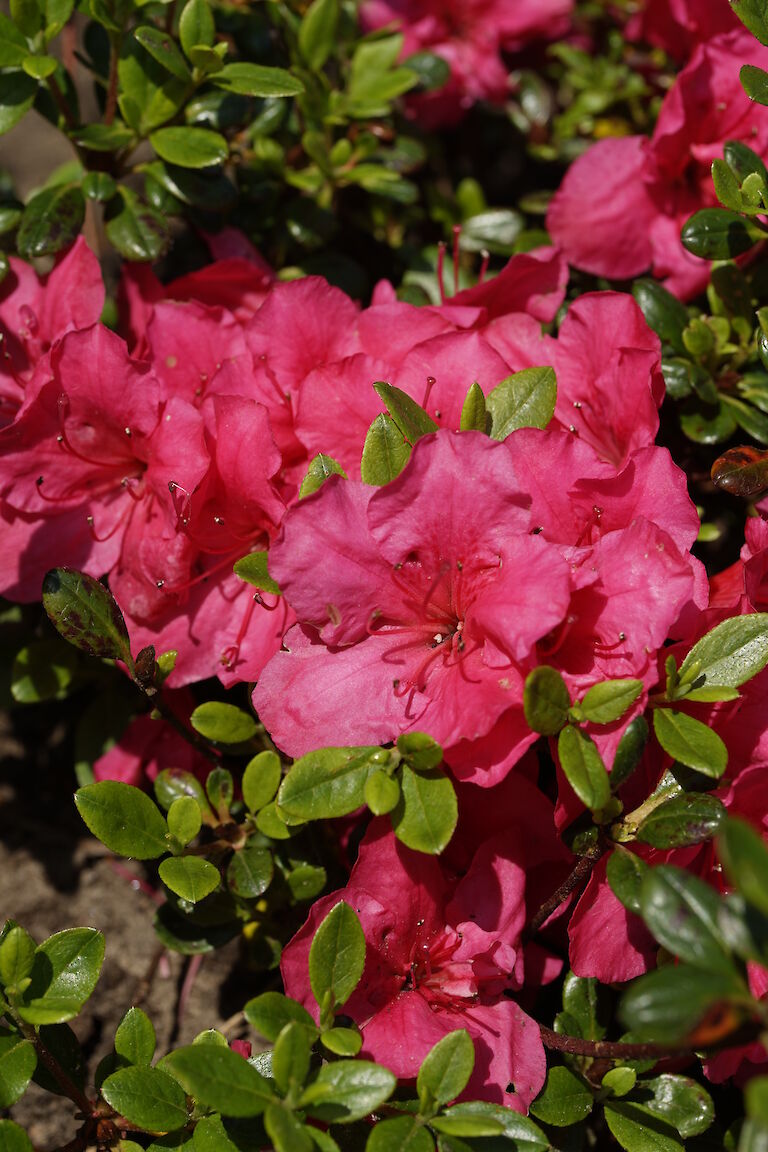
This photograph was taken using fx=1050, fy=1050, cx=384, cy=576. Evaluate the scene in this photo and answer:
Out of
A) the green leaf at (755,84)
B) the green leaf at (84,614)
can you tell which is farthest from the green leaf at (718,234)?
the green leaf at (84,614)

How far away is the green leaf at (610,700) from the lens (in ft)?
3.63

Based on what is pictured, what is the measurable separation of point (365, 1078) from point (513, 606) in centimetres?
50

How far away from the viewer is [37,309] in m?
1.65

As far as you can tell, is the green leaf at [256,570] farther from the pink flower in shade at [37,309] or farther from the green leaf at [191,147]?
the green leaf at [191,147]

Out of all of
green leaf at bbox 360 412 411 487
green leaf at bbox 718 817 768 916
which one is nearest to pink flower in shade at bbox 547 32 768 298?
green leaf at bbox 360 412 411 487

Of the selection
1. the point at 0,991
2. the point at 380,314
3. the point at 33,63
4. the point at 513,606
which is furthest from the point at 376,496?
the point at 33,63

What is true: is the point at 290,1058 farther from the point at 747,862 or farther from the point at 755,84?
the point at 755,84

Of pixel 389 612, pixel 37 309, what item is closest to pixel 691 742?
pixel 389 612

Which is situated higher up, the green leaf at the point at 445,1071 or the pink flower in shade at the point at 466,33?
the pink flower in shade at the point at 466,33

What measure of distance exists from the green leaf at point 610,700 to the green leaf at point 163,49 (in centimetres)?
107

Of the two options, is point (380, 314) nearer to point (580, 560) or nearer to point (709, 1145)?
point (580, 560)

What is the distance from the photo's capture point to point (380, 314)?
4.79 feet

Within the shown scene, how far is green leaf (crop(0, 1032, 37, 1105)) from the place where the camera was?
3.64 feet

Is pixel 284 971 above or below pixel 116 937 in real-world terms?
above
